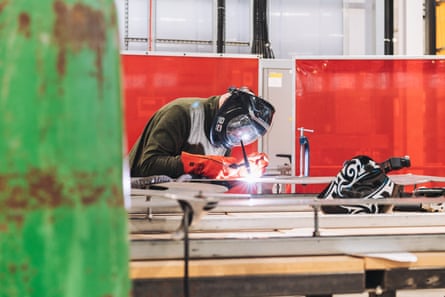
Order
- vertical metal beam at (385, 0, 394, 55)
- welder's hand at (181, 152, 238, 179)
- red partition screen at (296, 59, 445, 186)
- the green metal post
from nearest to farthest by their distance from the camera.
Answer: the green metal post, welder's hand at (181, 152, 238, 179), red partition screen at (296, 59, 445, 186), vertical metal beam at (385, 0, 394, 55)

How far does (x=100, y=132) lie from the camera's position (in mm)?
705

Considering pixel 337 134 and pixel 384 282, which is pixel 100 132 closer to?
pixel 384 282

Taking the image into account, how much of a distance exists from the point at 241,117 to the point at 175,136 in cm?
41

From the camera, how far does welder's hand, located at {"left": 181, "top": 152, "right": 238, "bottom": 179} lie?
260 centimetres

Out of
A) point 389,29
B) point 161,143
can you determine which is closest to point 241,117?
point 161,143

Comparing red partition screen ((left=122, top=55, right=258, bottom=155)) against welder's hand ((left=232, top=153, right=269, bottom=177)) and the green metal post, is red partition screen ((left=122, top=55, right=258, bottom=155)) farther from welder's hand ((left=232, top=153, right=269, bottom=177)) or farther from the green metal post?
the green metal post

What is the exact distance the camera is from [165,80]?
4.86 metres

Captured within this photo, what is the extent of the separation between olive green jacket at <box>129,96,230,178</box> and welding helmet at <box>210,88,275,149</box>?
0.46ft

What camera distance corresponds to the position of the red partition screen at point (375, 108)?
15.7ft

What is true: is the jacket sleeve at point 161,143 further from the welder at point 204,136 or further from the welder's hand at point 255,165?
the welder's hand at point 255,165

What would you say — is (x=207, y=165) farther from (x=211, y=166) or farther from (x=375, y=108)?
(x=375, y=108)

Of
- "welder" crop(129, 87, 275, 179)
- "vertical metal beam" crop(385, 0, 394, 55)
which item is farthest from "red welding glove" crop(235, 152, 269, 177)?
"vertical metal beam" crop(385, 0, 394, 55)

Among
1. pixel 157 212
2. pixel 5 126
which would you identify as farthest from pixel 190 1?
pixel 5 126

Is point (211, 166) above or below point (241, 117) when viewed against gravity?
below
